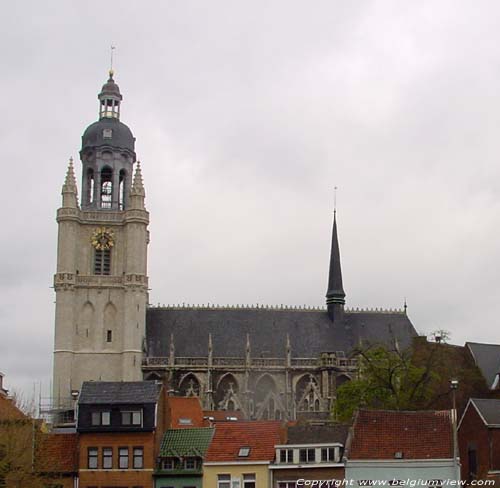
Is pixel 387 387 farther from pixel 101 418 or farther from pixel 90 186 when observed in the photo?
pixel 90 186

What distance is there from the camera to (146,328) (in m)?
121

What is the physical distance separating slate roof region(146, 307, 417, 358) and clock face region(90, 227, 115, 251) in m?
9.62

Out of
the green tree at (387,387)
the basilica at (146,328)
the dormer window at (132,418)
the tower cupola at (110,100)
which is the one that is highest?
the tower cupola at (110,100)

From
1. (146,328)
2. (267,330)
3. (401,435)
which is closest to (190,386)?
(146,328)

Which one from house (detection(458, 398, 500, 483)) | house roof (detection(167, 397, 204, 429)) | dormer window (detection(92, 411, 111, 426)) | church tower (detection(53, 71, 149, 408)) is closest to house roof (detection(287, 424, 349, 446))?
house (detection(458, 398, 500, 483))

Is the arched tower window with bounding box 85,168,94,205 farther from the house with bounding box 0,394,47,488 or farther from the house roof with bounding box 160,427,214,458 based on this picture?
the house with bounding box 0,394,47,488

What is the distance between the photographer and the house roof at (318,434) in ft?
200

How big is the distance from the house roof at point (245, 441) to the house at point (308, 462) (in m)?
0.80

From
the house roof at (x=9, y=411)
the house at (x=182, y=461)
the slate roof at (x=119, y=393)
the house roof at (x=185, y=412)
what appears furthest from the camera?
the house roof at (x=185, y=412)

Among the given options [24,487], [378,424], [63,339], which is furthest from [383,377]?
[63,339]

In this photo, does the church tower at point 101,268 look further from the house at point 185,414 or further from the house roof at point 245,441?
the house roof at point 245,441

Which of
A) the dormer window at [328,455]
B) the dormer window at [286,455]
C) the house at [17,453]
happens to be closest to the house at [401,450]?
the dormer window at [328,455]

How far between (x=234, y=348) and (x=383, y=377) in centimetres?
3989

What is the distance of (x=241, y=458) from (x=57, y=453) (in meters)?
10.2
